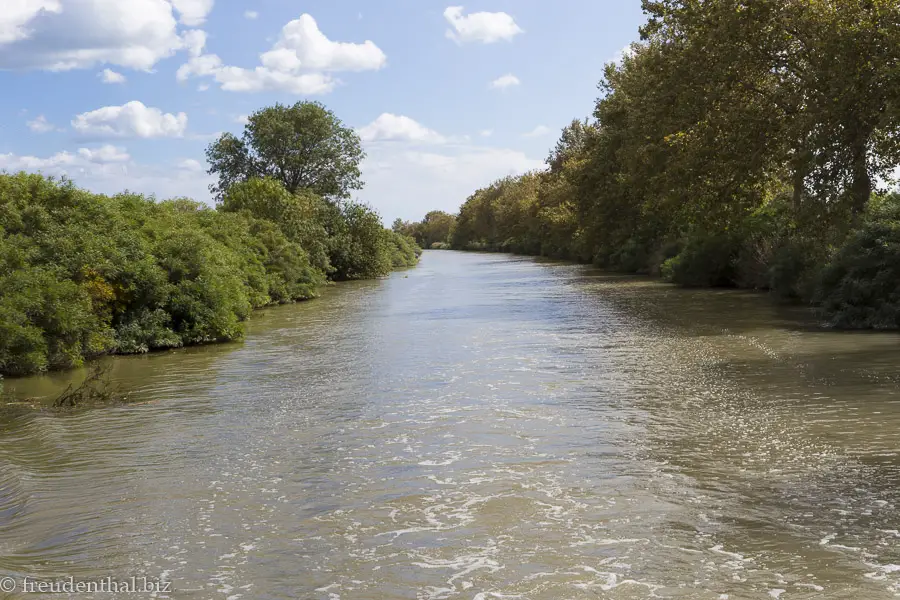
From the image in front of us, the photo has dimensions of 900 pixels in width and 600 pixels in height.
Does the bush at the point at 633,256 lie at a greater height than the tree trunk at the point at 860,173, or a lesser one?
lesser

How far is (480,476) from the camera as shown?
989 cm

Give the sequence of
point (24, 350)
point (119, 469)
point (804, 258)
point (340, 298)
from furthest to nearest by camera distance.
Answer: point (340, 298) < point (804, 258) < point (24, 350) < point (119, 469)

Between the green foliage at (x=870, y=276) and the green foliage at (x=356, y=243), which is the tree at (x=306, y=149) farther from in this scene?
the green foliage at (x=870, y=276)

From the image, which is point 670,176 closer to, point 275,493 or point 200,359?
point 200,359

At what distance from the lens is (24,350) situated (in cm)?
1705

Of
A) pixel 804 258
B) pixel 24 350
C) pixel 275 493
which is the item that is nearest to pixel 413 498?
pixel 275 493

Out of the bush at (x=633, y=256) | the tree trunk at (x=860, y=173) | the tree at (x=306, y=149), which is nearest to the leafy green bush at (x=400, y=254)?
the tree at (x=306, y=149)

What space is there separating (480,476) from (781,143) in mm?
19862

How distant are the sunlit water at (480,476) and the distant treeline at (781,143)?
4.75 m

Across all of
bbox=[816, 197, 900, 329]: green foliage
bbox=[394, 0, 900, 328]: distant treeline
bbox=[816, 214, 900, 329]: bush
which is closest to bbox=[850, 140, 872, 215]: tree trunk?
bbox=[394, 0, 900, 328]: distant treeline

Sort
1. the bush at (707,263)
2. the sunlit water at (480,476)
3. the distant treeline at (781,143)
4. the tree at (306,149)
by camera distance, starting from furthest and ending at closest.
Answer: the tree at (306,149) → the bush at (707,263) → the distant treeline at (781,143) → the sunlit water at (480,476)

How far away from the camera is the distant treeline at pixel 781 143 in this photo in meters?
21.5

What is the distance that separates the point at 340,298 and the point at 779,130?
830 inches

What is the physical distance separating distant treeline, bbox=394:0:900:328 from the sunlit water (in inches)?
187
